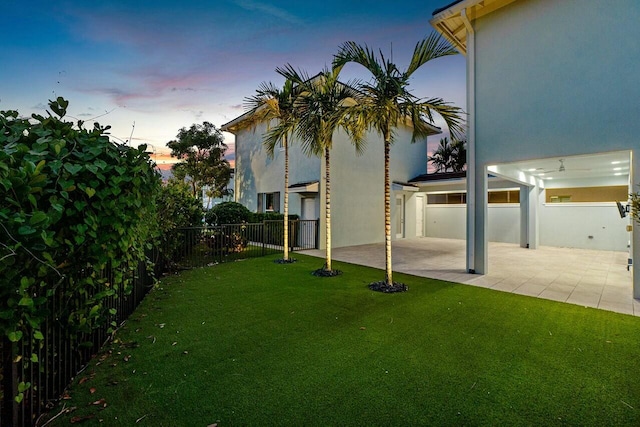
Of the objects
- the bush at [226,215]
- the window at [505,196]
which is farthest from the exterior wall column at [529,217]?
the bush at [226,215]

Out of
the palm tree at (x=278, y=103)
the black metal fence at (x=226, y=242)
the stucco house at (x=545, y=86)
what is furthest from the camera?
the palm tree at (x=278, y=103)

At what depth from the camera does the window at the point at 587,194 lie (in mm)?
11914

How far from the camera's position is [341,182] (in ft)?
41.8

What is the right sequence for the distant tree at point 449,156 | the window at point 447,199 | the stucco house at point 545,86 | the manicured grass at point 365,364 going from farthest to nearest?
1. the distant tree at point 449,156
2. the window at point 447,199
3. the stucco house at point 545,86
4. the manicured grass at point 365,364

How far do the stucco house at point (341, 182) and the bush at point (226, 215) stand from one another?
235 centimetres

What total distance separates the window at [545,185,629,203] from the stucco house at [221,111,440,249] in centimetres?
623

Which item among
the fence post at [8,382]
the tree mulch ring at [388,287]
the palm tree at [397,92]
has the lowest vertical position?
the tree mulch ring at [388,287]

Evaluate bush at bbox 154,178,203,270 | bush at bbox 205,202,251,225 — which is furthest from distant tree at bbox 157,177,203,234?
bush at bbox 205,202,251,225

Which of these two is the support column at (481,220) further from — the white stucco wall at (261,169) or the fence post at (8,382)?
the fence post at (8,382)

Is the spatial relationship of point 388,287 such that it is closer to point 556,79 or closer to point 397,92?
point 397,92

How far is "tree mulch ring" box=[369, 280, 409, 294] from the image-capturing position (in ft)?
20.0

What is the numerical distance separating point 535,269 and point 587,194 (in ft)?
23.6

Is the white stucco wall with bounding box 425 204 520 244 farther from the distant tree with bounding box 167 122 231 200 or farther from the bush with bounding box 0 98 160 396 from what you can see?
the bush with bounding box 0 98 160 396

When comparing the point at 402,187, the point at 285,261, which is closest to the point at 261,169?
the point at 402,187
